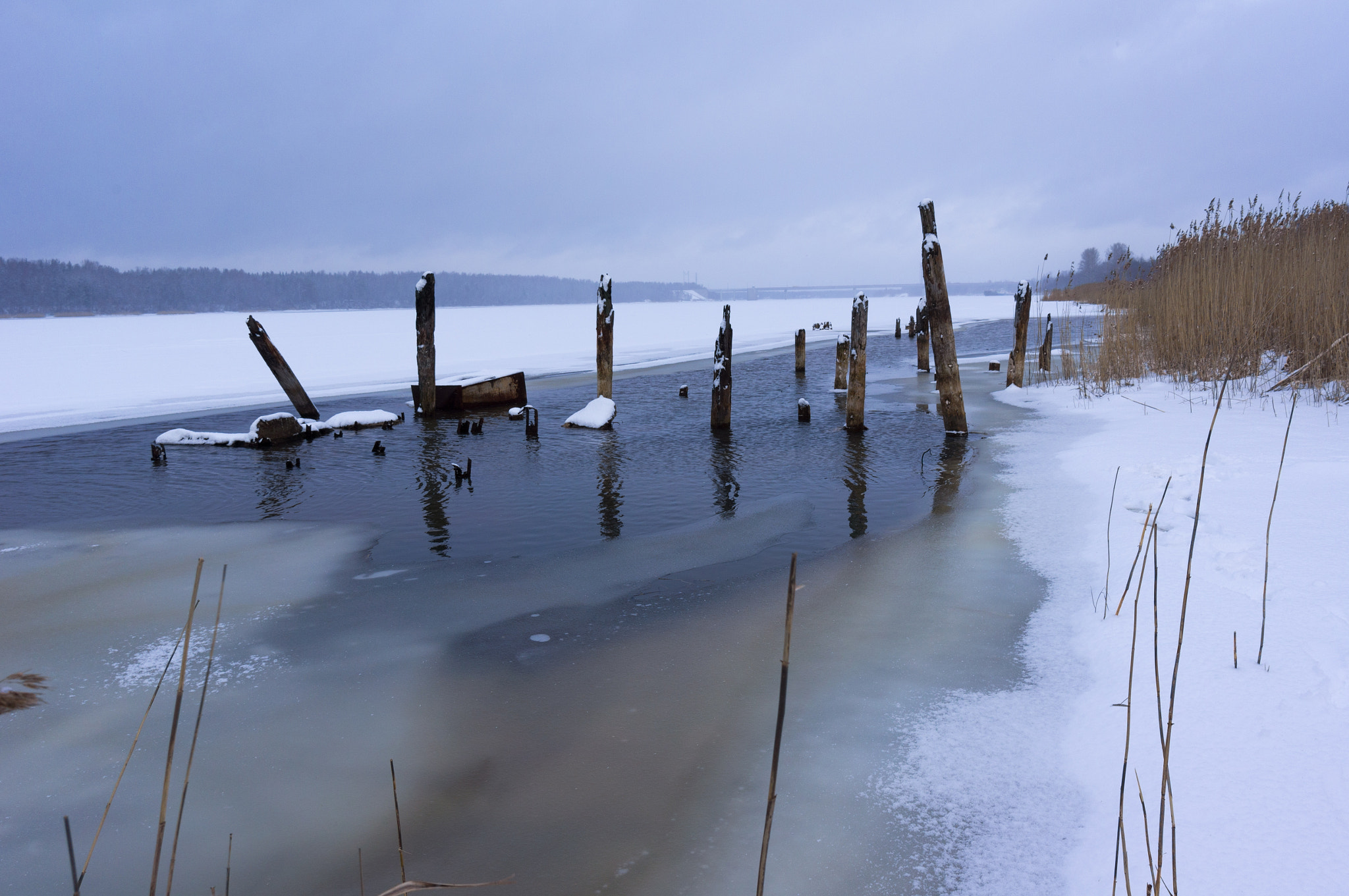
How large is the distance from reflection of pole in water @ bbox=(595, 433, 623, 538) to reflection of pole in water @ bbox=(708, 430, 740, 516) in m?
1.06

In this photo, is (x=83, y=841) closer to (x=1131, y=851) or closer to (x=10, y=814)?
(x=10, y=814)

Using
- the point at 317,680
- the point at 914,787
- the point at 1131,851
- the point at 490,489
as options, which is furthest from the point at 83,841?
the point at 490,489

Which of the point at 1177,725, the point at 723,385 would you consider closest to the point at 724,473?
the point at 723,385

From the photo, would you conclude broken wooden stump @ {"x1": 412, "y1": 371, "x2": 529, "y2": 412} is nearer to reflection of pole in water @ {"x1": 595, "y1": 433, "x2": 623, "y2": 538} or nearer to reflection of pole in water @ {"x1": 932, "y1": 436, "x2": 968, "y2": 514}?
reflection of pole in water @ {"x1": 595, "y1": 433, "x2": 623, "y2": 538}

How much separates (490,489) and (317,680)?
489 centimetres

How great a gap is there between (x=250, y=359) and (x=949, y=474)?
2752 centimetres

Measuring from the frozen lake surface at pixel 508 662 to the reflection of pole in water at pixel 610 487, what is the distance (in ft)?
0.24

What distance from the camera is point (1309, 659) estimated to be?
3393 mm

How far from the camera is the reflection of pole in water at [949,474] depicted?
7.76m

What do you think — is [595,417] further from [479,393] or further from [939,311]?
[939,311]

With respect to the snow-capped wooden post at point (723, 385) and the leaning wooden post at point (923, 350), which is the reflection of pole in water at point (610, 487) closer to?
the snow-capped wooden post at point (723, 385)

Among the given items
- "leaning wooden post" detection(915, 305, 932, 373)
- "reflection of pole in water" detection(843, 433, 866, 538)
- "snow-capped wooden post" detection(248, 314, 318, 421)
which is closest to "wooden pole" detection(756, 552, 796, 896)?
"reflection of pole in water" detection(843, 433, 866, 538)

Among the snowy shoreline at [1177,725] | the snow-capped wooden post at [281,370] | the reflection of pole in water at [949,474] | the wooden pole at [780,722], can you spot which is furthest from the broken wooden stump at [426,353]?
the wooden pole at [780,722]

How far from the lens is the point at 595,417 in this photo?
13445 millimetres
